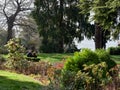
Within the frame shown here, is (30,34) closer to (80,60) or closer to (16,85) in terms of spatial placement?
A: (80,60)

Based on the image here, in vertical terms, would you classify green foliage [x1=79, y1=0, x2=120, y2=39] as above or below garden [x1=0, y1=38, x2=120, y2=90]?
above

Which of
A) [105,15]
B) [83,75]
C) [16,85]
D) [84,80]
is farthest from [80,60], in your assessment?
[105,15]

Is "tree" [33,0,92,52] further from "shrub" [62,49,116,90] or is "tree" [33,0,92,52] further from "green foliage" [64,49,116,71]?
"shrub" [62,49,116,90]

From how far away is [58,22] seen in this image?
138 ft

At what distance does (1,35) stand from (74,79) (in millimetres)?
51926

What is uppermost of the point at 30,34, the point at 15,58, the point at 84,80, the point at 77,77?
the point at 77,77

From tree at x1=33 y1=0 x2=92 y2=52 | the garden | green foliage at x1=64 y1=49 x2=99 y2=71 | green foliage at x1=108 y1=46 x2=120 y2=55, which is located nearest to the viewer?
the garden

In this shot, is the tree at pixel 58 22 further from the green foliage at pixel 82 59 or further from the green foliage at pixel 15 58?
the green foliage at pixel 82 59

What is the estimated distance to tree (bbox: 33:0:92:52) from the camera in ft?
135

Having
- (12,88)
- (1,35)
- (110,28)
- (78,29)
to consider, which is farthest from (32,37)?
(12,88)

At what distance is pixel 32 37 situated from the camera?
60531 millimetres

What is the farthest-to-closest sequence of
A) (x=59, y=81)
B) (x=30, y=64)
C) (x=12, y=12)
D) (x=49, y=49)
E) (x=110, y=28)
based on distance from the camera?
(x=12, y=12) → (x=49, y=49) → (x=110, y=28) → (x=30, y=64) → (x=59, y=81)

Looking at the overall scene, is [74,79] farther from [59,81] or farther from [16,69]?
[16,69]

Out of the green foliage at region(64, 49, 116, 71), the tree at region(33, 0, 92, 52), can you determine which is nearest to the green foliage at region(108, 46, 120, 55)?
the tree at region(33, 0, 92, 52)
